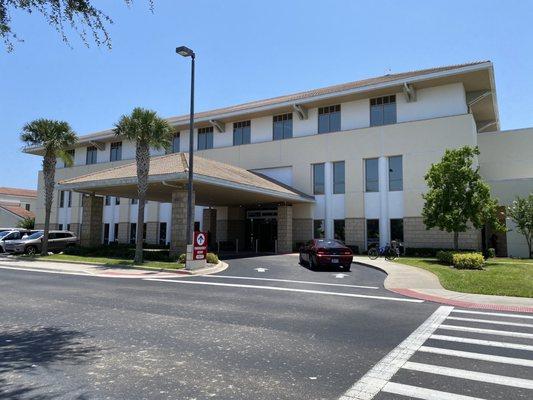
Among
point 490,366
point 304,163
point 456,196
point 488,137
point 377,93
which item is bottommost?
point 490,366

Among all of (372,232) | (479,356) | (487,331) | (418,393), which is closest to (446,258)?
(372,232)

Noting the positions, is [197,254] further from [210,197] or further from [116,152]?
[116,152]

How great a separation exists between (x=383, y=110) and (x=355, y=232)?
373 inches

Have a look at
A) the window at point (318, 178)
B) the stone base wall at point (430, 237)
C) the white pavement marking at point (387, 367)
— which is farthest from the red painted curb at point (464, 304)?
the window at point (318, 178)

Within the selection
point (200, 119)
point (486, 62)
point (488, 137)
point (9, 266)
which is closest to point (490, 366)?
point (9, 266)

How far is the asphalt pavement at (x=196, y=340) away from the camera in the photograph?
521 centimetres

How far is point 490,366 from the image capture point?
6188mm

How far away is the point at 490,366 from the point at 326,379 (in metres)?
2.51

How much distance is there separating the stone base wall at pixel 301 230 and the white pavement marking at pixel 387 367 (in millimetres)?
25365

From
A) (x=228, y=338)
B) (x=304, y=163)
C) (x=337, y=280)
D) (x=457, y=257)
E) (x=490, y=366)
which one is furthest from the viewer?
(x=304, y=163)

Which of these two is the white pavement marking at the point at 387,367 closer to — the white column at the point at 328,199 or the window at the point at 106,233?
the white column at the point at 328,199

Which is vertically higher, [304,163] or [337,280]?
[304,163]

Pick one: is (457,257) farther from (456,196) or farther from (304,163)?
(304,163)

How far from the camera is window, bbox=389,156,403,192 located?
1250 inches
